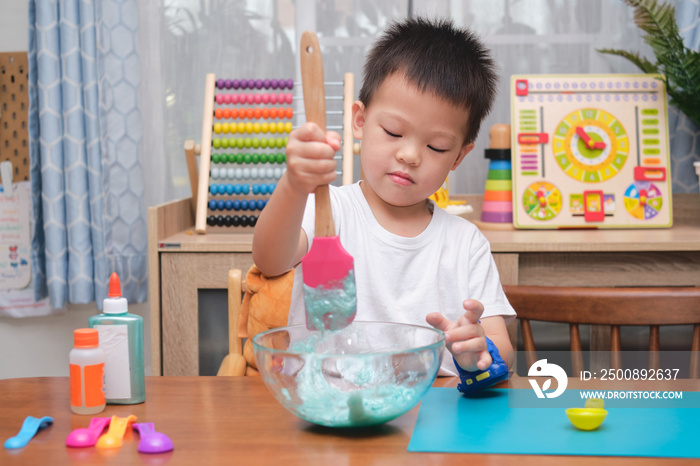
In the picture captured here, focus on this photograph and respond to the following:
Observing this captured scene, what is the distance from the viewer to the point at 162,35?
223 cm

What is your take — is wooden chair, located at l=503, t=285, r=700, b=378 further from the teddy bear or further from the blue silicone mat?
the teddy bear

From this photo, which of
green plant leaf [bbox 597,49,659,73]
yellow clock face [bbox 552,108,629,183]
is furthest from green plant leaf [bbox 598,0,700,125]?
yellow clock face [bbox 552,108,629,183]

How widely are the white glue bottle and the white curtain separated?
1.53 meters

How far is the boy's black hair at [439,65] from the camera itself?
3.37 ft

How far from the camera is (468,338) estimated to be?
2.63 ft

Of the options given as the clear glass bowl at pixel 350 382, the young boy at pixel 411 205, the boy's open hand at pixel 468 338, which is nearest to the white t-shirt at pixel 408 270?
the young boy at pixel 411 205

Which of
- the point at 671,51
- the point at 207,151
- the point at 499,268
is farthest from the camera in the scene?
the point at 207,151

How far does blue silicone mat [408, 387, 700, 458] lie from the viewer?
0.65 m

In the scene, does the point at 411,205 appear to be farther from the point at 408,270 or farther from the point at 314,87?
the point at 314,87

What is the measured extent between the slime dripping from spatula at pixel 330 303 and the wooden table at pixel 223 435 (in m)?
0.11

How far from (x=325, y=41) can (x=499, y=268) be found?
963mm

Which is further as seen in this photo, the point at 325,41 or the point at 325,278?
the point at 325,41

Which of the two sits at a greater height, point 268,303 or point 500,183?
point 500,183

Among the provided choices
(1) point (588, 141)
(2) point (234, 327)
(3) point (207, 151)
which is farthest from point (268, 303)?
(1) point (588, 141)
